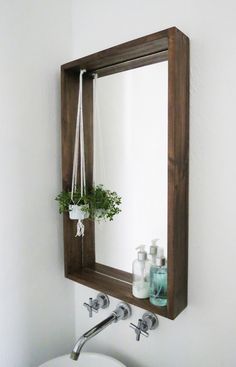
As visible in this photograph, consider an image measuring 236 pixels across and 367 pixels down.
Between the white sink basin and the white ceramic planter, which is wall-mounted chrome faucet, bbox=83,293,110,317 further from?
the white ceramic planter

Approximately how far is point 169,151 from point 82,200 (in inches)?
15.6

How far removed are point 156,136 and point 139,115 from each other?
10 centimetres

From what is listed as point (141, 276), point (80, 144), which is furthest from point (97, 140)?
point (141, 276)

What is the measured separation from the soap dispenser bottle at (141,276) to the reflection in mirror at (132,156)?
0.21 feet

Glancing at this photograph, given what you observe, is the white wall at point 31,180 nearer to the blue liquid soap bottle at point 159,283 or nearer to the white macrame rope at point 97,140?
the white macrame rope at point 97,140

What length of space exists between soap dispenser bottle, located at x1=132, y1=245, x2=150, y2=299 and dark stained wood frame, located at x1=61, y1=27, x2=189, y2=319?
0.03 meters

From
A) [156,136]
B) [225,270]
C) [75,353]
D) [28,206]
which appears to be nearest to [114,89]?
[156,136]

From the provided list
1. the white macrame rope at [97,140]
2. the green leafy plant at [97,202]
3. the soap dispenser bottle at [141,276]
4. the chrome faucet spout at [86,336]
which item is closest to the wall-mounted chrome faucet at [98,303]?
the chrome faucet spout at [86,336]

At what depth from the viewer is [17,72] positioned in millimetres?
938

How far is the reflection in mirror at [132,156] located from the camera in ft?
2.93

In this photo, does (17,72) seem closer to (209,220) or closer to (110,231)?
(110,231)

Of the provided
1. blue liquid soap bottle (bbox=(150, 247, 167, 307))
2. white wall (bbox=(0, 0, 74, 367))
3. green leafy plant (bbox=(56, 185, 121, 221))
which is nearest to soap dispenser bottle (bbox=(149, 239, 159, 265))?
blue liquid soap bottle (bbox=(150, 247, 167, 307))

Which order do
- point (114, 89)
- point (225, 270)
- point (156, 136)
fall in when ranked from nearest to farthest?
point (225, 270) < point (156, 136) < point (114, 89)

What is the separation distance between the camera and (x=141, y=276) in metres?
0.90
